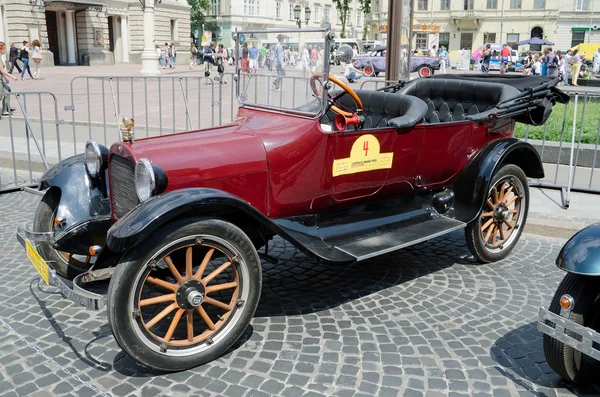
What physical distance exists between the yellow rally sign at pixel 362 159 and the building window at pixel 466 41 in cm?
6610

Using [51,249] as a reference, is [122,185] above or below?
above

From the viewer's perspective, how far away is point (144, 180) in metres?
3.13

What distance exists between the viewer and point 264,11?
64.8m

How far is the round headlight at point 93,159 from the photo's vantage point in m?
3.86

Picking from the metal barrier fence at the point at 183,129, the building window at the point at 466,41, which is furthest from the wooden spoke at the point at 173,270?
the building window at the point at 466,41

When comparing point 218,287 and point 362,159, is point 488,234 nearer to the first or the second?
point 362,159

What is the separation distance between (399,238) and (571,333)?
1472mm

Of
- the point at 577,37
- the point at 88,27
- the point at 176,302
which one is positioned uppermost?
the point at 577,37

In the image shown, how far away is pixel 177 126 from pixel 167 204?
795cm

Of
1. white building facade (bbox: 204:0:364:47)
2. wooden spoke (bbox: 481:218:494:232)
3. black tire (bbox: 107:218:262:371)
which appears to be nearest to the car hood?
black tire (bbox: 107:218:262:371)

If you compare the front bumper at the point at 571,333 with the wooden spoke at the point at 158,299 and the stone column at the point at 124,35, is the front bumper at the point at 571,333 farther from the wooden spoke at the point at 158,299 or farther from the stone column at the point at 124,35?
the stone column at the point at 124,35

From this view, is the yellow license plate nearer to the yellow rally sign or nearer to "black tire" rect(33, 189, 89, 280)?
"black tire" rect(33, 189, 89, 280)

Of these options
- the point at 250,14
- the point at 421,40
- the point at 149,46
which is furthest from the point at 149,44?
the point at 421,40

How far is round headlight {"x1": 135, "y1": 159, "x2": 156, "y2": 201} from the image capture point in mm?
3086
